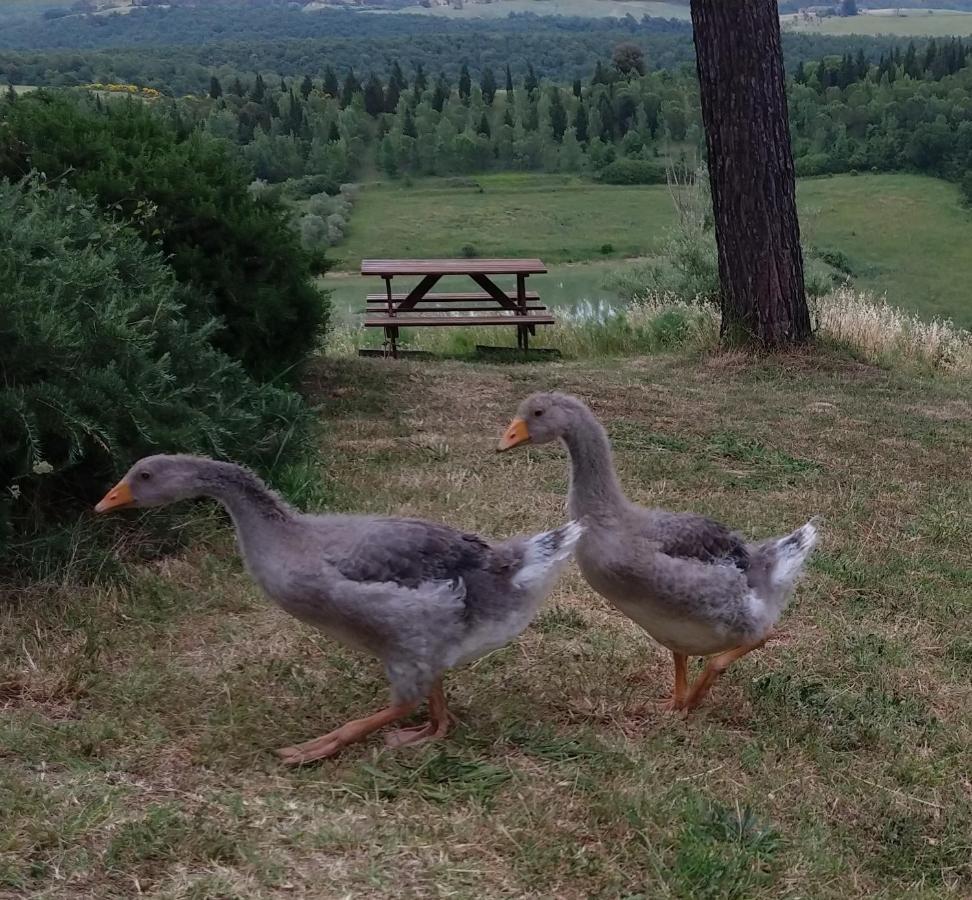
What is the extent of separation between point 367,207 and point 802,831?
21.7m

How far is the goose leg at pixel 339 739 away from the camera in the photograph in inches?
136

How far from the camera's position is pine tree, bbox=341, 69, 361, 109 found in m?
27.8

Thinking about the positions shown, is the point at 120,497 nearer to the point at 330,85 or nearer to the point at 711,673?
the point at 711,673

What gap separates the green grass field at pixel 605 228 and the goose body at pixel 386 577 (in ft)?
52.4

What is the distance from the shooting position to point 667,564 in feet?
12.2

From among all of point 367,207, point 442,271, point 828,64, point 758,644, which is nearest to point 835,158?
point 828,64

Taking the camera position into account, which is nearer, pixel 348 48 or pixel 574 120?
pixel 574 120

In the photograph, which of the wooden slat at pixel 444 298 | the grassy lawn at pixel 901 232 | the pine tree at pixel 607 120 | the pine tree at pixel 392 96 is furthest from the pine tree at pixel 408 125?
the wooden slat at pixel 444 298

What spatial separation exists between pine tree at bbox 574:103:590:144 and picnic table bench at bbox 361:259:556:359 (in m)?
15.5

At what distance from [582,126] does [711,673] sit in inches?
1102

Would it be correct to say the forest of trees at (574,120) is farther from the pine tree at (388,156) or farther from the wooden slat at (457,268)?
the wooden slat at (457,268)

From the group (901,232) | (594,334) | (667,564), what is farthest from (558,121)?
(667,564)

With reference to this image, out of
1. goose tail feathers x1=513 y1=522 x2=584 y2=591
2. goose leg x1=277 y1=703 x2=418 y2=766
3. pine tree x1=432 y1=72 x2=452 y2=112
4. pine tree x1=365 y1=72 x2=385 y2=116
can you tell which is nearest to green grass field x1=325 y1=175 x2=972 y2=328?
pine tree x1=432 y1=72 x2=452 y2=112

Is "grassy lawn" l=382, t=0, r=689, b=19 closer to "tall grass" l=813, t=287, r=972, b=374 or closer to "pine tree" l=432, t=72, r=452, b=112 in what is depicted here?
"pine tree" l=432, t=72, r=452, b=112
